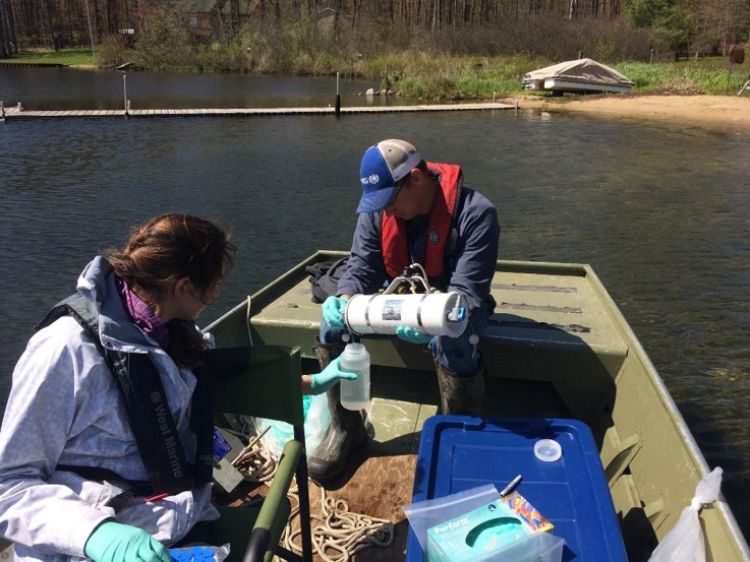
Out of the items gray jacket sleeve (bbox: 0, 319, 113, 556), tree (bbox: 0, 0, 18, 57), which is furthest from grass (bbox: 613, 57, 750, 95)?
tree (bbox: 0, 0, 18, 57)

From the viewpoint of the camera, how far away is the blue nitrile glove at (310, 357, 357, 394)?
102 inches

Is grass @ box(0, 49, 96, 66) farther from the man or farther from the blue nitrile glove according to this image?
the blue nitrile glove

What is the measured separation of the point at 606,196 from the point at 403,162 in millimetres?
12702

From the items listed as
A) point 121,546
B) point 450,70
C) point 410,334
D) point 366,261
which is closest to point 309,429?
point 366,261

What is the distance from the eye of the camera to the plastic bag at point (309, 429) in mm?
3486

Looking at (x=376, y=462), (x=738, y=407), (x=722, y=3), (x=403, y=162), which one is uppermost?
(x=722, y=3)

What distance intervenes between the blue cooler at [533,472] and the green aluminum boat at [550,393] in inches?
15.3

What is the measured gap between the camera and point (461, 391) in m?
3.13

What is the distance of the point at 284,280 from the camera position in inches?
190

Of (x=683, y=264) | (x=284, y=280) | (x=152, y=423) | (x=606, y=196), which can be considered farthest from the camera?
(x=606, y=196)

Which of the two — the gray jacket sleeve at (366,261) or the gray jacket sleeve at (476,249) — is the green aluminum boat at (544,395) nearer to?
the gray jacket sleeve at (366,261)

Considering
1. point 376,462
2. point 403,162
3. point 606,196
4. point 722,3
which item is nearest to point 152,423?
point 403,162

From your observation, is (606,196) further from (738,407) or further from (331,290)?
(331,290)

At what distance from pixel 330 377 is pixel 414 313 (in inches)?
17.8
